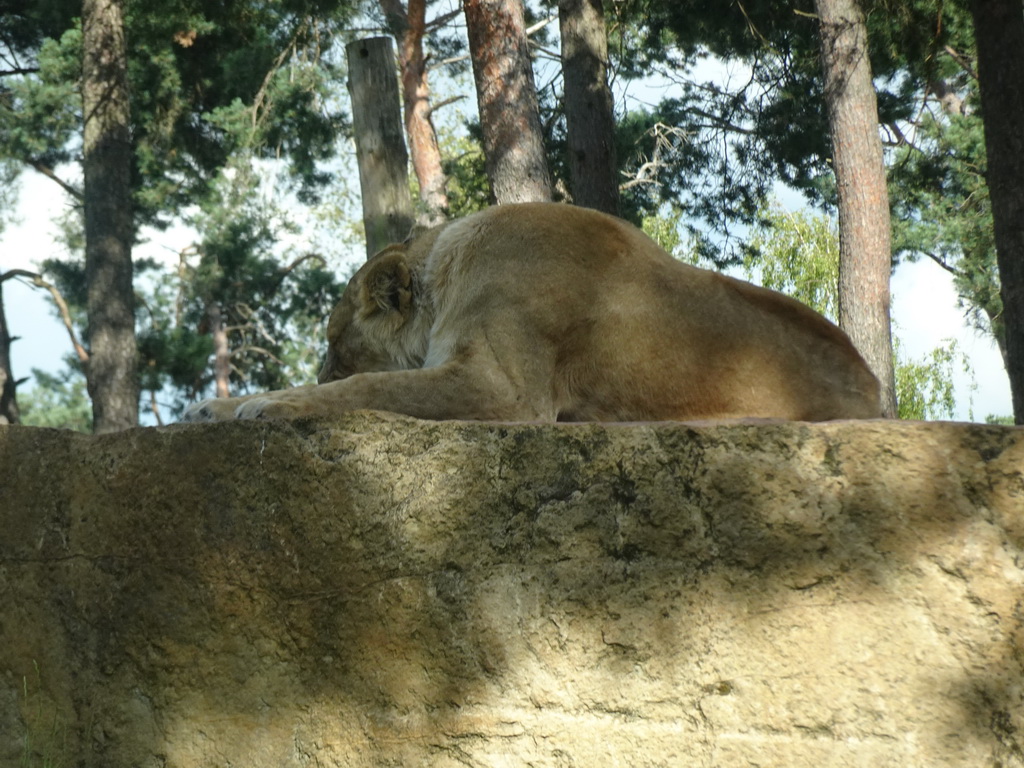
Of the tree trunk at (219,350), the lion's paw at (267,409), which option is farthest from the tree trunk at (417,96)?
the lion's paw at (267,409)

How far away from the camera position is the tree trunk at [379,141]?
7.22m

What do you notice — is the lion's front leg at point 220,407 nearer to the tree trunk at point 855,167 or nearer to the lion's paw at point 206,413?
the lion's paw at point 206,413

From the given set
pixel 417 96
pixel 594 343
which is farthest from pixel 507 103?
pixel 417 96

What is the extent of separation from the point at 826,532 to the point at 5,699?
2168 millimetres

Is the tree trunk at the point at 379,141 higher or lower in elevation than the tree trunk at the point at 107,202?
lower

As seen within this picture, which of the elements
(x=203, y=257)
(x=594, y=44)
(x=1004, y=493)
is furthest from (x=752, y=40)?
(x=1004, y=493)

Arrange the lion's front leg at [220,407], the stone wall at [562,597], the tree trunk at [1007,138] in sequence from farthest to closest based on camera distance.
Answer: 1. the tree trunk at [1007,138]
2. the lion's front leg at [220,407]
3. the stone wall at [562,597]

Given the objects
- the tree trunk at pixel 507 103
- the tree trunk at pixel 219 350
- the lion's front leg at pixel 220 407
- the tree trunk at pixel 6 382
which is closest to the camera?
the lion's front leg at pixel 220 407

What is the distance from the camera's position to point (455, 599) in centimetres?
276

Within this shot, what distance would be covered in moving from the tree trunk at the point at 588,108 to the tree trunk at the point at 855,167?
2238 mm

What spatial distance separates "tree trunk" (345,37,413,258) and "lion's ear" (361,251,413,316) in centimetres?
287

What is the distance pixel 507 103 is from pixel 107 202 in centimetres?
731

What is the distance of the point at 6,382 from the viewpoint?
50.5 ft

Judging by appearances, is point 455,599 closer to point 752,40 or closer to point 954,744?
point 954,744
